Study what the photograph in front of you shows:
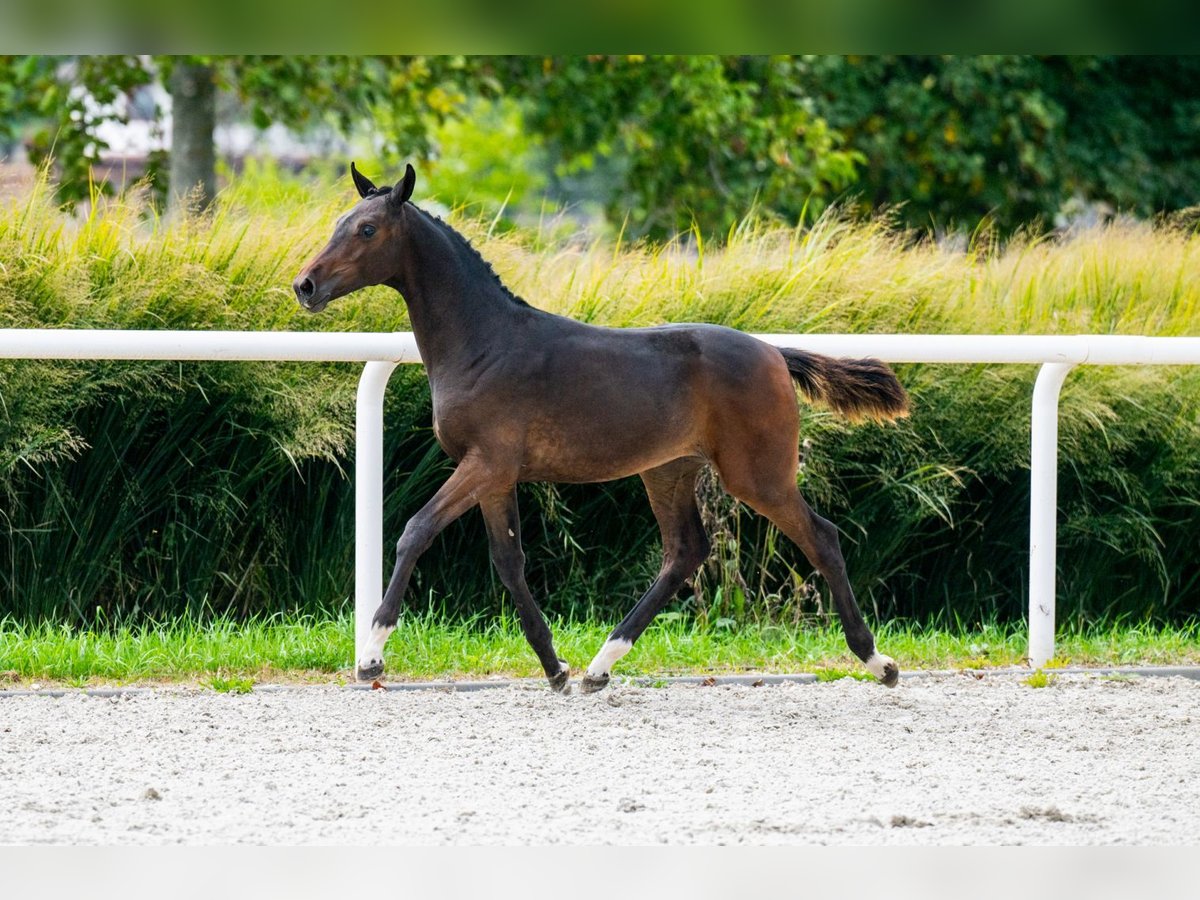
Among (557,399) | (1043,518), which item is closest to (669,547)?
(557,399)

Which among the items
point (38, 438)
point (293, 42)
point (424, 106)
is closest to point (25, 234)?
point (38, 438)

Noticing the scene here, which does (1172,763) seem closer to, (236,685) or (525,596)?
(525,596)

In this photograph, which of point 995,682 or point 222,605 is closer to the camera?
point 995,682

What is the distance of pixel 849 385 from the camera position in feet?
16.2

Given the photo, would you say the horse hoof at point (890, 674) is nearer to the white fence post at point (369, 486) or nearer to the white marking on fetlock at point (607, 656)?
the white marking on fetlock at point (607, 656)

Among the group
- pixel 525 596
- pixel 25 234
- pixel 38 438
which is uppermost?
pixel 25 234

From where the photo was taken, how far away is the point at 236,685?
15.9 feet

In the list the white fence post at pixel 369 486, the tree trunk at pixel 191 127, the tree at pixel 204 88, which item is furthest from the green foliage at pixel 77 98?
the white fence post at pixel 369 486

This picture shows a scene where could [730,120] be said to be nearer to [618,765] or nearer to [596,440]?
[596,440]

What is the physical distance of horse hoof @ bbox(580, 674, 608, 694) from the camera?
15.7 ft

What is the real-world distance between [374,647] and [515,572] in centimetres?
61

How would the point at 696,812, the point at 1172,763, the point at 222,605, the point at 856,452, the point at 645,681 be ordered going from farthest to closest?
the point at 856,452 → the point at 222,605 → the point at 645,681 → the point at 1172,763 → the point at 696,812

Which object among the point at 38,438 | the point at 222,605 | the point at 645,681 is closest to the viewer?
the point at 645,681

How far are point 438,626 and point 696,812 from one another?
8.32 ft
